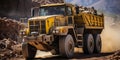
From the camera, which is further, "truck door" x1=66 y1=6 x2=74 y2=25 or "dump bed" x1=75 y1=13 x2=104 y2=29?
"dump bed" x1=75 y1=13 x2=104 y2=29

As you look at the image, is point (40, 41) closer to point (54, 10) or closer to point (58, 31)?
point (58, 31)

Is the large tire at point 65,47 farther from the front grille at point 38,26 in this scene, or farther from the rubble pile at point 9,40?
the rubble pile at point 9,40

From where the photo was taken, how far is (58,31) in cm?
1623

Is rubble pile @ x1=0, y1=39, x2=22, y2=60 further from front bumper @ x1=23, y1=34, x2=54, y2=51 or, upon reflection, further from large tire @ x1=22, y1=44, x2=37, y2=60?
front bumper @ x1=23, y1=34, x2=54, y2=51

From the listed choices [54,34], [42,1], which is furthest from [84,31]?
[42,1]

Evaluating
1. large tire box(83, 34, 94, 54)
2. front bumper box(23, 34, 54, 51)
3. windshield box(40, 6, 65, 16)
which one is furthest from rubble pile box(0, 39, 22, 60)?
large tire box(83, 34, 94, 54)

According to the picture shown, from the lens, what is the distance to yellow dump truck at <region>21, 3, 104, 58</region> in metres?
16.5

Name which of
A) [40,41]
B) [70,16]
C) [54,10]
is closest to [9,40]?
[54,10]

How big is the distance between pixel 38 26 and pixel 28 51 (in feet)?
5.41

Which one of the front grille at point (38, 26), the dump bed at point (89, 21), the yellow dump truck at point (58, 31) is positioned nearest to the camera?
the yellow dump truck at point (58, 31)

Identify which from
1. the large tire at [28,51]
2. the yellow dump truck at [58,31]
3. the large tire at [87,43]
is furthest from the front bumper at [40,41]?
the large tire at [87,43]

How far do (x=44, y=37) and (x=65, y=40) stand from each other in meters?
1.25

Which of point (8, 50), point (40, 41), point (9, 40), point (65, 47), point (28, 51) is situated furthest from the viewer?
point (9, 40)

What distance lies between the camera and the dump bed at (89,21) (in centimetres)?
1917
